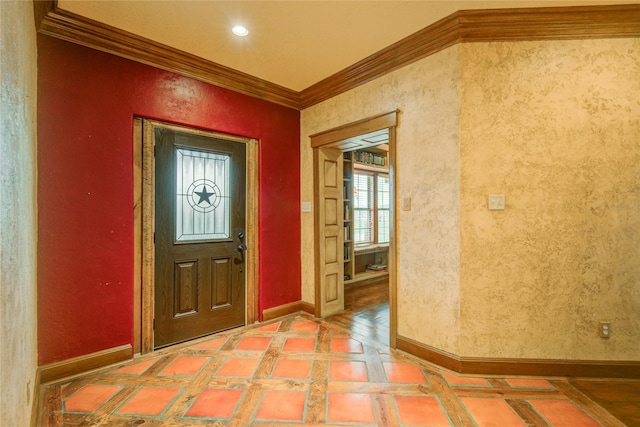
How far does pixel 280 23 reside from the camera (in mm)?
2436

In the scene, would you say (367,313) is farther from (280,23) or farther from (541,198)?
(280,23)

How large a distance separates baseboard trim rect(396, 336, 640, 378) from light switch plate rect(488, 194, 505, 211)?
1.20 meters

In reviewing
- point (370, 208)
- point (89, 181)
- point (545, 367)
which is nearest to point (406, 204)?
point (545, 367)

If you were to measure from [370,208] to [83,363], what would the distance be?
5218mm

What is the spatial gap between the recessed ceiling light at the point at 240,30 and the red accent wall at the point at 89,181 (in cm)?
77

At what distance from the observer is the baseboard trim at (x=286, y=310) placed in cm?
358

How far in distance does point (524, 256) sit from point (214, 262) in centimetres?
290

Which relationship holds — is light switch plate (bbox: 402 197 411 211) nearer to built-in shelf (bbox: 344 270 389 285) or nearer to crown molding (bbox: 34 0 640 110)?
crown molding (bbox: 34 0 640 110)

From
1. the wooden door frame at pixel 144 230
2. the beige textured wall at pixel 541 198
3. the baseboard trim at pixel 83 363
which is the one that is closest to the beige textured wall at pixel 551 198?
the beige textured wall at pixel 541 198

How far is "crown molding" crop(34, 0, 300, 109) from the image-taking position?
2234 millimetres

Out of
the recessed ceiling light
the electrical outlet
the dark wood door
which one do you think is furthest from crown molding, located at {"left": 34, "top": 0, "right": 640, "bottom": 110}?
the electrical outlet

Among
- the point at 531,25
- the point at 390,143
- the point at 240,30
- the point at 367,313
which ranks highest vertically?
the point at 240,30

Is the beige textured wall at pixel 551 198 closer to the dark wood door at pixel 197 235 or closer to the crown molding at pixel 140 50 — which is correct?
the crown molding at pixel 140 50

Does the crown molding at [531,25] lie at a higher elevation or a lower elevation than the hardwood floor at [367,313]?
higher
